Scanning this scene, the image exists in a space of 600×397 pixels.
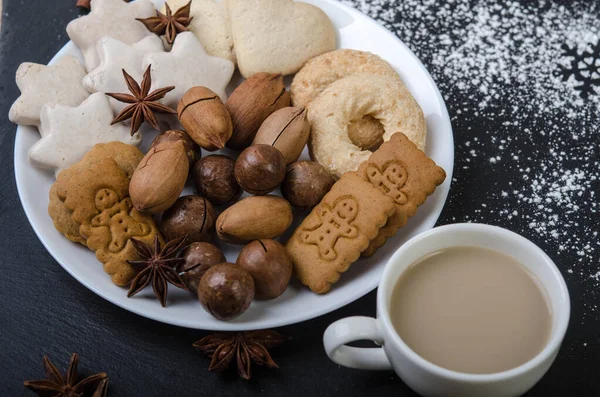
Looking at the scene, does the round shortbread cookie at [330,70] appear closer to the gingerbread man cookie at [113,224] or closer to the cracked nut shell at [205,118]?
the cracked nut shell at [205,118]

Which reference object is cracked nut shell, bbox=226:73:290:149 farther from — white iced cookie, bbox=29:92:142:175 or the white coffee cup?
the white coffee cup

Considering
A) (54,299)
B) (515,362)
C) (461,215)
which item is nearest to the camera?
(515,362)

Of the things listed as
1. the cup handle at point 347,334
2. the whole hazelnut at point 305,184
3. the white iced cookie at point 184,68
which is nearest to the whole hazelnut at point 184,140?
the white iced cookie at point 184,68

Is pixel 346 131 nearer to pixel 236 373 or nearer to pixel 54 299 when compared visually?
pixel 236 373

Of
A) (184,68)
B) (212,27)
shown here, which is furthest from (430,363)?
(212,27)

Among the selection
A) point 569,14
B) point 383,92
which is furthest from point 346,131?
point 569,14

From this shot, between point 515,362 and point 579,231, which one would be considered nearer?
point 515,362
